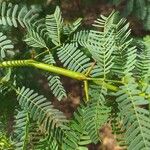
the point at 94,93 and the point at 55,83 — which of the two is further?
the point at 55,83

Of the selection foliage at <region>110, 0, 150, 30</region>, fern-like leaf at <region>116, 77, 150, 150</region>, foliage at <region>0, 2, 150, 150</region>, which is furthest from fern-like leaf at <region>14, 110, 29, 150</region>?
foliage at <region>110, 0, 150, 30</region>

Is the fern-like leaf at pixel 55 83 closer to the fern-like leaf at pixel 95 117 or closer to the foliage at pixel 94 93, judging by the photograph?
the foliage at pixel 94 93

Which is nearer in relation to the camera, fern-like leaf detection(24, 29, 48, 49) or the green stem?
the green stem

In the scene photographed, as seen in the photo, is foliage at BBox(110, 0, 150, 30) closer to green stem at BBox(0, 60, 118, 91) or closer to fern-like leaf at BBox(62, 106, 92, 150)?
green stem at BBox(0, 60, 118, 91)

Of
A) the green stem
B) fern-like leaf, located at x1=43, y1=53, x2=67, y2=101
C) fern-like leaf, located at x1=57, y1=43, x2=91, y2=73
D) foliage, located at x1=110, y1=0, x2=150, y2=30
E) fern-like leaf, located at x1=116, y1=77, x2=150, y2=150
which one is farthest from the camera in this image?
foliage, located at x1=110, y1=0, x2=150, y2=30

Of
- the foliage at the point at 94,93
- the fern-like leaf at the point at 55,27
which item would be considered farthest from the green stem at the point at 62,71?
the fern-like leaf at the point at 55,27

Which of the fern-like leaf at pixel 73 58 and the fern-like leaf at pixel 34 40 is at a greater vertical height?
the fern-like leaf at pixel 34 40

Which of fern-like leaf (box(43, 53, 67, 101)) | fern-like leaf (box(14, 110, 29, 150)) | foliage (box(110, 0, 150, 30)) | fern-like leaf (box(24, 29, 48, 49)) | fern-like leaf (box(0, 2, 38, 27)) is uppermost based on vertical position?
foliage (box(110, 0, 150, 30))

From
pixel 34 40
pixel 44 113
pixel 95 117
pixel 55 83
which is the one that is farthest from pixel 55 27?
pixel 95 117

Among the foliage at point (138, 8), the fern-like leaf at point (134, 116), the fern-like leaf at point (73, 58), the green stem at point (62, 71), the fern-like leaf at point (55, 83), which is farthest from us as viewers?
the foliage at point (138, 8)

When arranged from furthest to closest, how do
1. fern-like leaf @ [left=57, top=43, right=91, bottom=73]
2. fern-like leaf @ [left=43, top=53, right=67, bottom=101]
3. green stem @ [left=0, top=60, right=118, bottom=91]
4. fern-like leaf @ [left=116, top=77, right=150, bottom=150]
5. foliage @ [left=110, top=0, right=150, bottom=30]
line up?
foliage @ [left=110, top=0, right=150, bottom=30]
fern-like leaf @ [left=43, top=53, right=67, bottom=101]
fern-like leaf @ [left=57, top=43, right=91, bottom=73]
green stem @ [left=0, top=60, right=118, bottom=91]
fern-like leaf @ [left=116, top=77, right=150, bottom=150]

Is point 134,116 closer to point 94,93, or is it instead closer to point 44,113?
point 94,93

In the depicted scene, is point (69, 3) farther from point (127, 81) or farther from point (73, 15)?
point (127, 81)
